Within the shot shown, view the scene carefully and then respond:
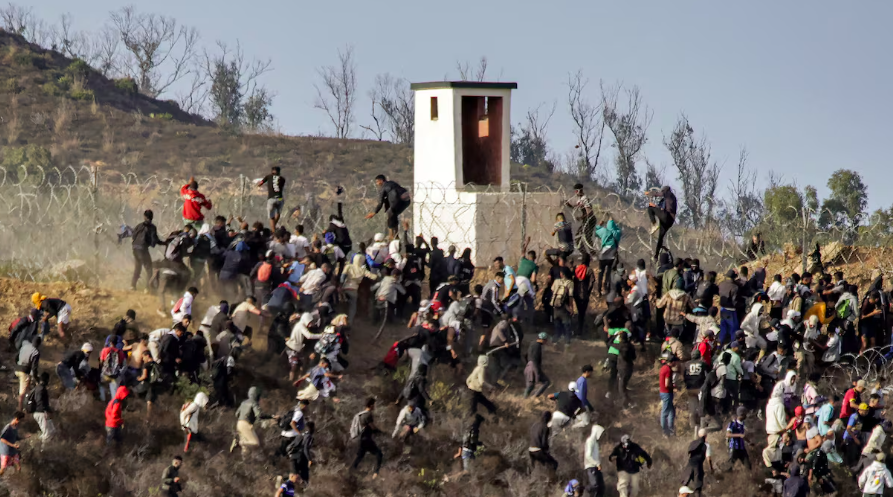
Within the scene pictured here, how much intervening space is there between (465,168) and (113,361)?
1091 centimetres

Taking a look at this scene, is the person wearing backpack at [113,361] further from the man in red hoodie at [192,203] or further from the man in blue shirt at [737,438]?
the man in blue shirt at [737,438]

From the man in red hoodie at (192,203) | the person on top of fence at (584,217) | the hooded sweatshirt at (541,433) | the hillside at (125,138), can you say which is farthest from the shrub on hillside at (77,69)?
the hooded sweatshirt at (541,433)

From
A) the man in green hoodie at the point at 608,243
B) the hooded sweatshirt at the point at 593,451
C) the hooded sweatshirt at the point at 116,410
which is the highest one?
the man in green hoodie at the point at 608,243

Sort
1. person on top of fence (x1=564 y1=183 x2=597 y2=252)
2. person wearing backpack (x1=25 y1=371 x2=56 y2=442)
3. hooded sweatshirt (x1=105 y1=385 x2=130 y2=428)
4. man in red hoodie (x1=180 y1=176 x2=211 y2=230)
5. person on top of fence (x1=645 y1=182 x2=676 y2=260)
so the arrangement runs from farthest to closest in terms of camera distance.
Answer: person on top of fence (x1=564 y1=183 x2=597 y2=252) < person on top of fence (x1=645 y1=182 x2=676 y2=260) < man in red hoodie (x1=180 y1=176 x2=211 y2=230) < hooded sweatshirt (x1=105 y1=385 x2=130 y2=428) < person wearing backpack (x1=25 y1=371 x2=56 y2=442)

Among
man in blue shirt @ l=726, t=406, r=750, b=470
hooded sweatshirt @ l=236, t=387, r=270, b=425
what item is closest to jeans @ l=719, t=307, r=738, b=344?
man in blue shirt @ l=726, t=406, r=750, b=470

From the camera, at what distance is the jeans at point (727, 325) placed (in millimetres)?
19078

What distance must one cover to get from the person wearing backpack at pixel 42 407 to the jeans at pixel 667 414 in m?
8.90

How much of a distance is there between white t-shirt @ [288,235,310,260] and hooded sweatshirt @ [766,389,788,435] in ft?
24.9

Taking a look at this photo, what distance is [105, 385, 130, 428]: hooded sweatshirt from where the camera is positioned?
16297 millimetres

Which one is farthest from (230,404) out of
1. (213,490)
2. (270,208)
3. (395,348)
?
(270,208)

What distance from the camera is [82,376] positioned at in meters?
17.1

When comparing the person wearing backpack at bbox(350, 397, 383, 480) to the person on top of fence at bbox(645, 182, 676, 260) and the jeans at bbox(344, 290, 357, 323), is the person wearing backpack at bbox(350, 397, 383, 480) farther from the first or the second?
the person on top of fence at bbox(645, 182, 676, 260)

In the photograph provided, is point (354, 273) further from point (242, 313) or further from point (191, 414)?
point (191, 414)

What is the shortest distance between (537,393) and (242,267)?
4.99m
